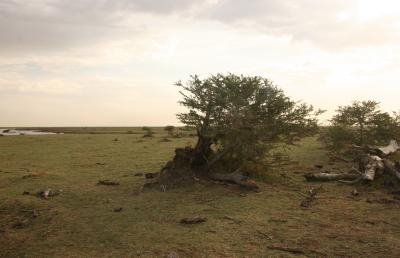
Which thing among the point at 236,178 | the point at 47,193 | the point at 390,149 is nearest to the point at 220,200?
the point at 236,178

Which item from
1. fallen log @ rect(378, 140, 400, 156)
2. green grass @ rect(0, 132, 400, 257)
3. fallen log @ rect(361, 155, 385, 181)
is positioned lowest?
green grass @ rect(0, 132, 400, 257)

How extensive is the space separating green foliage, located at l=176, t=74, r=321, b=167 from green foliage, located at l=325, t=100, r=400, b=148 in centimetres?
691

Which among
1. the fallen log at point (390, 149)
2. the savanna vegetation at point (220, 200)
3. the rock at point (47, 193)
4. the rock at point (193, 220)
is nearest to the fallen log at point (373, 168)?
the savanna vegetation at point (220, 200)

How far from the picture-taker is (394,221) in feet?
30.6

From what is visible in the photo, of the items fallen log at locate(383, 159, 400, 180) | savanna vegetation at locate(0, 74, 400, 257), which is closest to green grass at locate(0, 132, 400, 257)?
savanna vegetation at locate(0, 74, 400, 257)

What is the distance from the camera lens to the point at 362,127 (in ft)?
69.1

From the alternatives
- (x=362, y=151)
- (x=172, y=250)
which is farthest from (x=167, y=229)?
(x=362, y=151)

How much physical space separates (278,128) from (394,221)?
533 cm

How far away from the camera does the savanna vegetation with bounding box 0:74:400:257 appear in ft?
26.3

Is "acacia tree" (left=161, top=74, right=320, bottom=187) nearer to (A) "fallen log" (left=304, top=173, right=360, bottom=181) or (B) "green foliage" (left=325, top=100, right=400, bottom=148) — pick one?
(A) "fallen log" (left=304, top=173, right=360, bottom=181)

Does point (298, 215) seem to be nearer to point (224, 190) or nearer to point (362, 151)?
point (224, 190)

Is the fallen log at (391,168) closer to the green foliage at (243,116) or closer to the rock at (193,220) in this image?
the green foliage at (243,116)

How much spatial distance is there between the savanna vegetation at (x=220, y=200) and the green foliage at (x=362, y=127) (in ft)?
8.24

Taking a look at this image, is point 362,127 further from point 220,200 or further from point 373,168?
point 220,200
